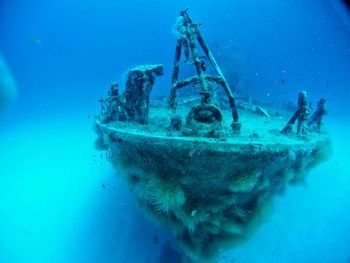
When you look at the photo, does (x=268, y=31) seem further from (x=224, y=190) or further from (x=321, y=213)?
(x=224, y=190)

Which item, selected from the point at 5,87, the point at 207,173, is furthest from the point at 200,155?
the point at 5,87

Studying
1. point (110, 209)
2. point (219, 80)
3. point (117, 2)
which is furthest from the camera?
point (117, 2)

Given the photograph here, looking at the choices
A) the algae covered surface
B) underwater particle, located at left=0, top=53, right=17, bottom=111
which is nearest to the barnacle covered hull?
the algae covered surface

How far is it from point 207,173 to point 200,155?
57cm

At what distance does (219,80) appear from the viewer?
4.48 m

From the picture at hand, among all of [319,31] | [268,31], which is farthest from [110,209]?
[268,31]

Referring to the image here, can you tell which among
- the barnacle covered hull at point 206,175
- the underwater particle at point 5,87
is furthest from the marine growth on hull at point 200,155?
the underwater particle at point 5,87

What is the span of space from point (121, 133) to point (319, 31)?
154 ft

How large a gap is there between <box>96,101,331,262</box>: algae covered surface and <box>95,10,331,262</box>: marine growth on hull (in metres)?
0.02

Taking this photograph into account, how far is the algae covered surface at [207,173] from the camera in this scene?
3.97 m

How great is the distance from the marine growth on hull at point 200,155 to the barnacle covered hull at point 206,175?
13 millimetres

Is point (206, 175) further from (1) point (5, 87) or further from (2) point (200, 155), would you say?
(1) point (5, 87)

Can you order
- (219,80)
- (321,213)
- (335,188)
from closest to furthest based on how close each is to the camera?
(219,80)
(321,213)
(335,188)

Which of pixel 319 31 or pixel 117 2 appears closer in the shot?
pixel 319 31
